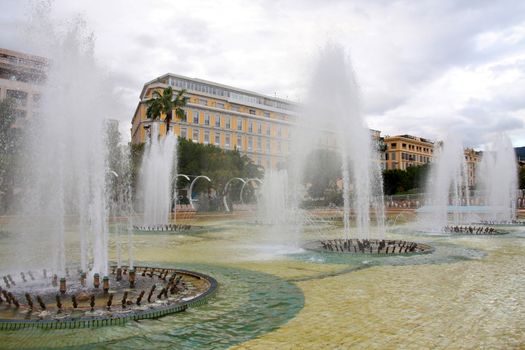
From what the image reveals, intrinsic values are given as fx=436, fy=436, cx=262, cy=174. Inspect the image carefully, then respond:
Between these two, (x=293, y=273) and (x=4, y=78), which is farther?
(x=4, y=78)

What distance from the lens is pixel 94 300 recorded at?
6.61 metres

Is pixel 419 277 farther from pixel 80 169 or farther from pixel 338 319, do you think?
pixel 80 169

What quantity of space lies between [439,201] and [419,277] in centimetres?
2051

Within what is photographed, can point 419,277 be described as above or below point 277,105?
below

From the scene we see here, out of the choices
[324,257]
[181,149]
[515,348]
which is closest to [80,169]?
[324,257]

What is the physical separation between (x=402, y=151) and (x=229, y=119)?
170 ft

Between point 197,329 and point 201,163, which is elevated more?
point 201,163

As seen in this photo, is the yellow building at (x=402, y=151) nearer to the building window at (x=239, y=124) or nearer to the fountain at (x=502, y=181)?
the building window at (x=239, y=124)

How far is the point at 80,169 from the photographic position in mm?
10523

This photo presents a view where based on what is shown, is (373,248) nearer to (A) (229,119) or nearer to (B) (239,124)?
(A) (229,119)

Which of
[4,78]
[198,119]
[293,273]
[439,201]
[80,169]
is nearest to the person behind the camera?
[293,273]

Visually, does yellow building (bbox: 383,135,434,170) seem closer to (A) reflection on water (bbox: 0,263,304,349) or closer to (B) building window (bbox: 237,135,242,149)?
(B) building window (bbox: 237,135,242,149)

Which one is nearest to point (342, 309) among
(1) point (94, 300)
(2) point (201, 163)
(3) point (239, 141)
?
(1) point (94, 300)

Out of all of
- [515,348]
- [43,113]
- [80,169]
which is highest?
[43,113]
